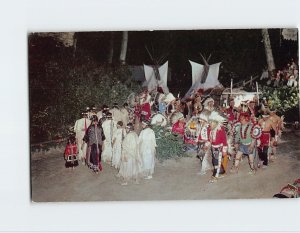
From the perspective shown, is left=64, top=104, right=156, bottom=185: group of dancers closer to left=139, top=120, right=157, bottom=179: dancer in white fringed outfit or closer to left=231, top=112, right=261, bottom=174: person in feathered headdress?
left=139, top=120, right=157, bottom=179: dancer in white fringed outfit

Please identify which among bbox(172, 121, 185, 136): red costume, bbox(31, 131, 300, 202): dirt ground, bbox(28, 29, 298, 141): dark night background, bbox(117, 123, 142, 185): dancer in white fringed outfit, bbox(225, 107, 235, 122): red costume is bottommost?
bbox(31, 131, 300, 202): dirt ground

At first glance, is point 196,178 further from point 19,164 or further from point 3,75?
point 3,75

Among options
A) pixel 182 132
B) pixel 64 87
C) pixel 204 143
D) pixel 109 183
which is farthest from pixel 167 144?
pixel 64 87

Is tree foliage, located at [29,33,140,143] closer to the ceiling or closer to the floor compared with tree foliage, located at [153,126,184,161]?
closer to the ceiling

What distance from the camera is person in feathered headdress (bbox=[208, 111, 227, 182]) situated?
11.4 ft

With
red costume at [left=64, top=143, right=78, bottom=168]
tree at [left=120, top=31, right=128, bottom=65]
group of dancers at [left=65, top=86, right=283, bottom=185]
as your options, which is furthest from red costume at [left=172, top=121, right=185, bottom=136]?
red costume at [left=64, top=143, right=78, bottom=168]

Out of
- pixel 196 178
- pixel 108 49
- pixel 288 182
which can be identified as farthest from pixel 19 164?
pixel 288 182

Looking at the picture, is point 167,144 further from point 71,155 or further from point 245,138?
point 71,155

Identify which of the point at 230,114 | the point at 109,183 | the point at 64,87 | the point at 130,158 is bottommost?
the point at 109,183

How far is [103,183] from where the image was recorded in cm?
346

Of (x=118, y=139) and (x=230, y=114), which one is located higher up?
(x=230, y=114)

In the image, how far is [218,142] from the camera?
3484mm

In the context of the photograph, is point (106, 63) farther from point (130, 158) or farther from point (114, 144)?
point (130, 158)

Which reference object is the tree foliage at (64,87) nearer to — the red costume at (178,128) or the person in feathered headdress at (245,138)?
the red costume at (178,128)
